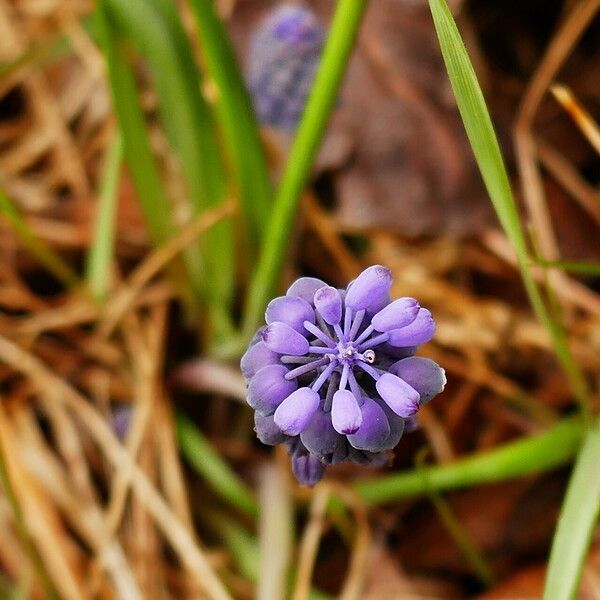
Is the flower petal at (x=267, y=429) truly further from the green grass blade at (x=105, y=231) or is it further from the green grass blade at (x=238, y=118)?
the green grass blade at (x=105, y=231)

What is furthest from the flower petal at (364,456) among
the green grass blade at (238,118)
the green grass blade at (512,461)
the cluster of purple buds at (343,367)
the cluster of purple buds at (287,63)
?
the cluster of purple buds at (287,63)

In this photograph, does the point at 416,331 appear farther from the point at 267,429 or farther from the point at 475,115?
the point at 475,115

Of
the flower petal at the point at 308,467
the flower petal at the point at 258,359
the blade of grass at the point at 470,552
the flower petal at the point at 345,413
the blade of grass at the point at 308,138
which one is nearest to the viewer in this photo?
the flower petal at the point at 345,413

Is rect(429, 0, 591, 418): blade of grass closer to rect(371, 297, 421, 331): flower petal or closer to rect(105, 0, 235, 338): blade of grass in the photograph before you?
rect(371, 297, 421, 331): flower petal

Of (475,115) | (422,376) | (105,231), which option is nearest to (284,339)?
(422,376)

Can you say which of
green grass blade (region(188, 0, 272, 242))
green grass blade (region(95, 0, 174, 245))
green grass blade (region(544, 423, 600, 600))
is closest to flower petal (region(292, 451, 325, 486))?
green grass blade (region(544, 423, 600, 600))
